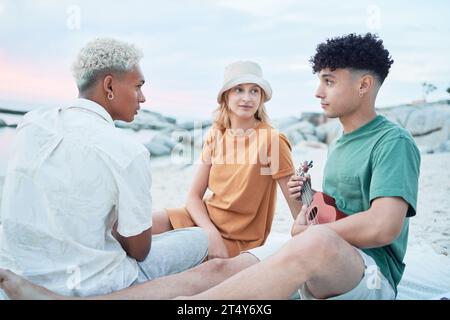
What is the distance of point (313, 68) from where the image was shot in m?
2.52

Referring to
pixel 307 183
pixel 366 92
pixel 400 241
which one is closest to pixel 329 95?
pixel 366 92

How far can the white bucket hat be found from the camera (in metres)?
3.07

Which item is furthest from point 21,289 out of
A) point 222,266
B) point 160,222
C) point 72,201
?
point 160,222

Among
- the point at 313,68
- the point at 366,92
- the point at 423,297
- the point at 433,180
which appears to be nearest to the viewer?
the point at 366,92

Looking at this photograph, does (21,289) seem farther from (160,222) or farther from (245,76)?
(245,76)

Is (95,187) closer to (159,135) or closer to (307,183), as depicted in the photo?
(307,183)

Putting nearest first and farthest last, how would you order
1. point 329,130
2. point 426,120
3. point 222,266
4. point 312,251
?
point 312,251
point 222,266
point 426,120
point 329,130

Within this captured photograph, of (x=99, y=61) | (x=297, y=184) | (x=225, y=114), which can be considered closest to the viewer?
(x=99, y=61)

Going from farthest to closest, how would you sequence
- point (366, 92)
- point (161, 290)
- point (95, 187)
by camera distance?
point (366, 92) < point (161, 290) < point (95, 187)

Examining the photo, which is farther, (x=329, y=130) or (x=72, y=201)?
(x=329, y=130)

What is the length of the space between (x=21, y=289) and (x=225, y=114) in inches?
67.5

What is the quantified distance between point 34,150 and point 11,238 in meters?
0.36

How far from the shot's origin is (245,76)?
3.08 m
